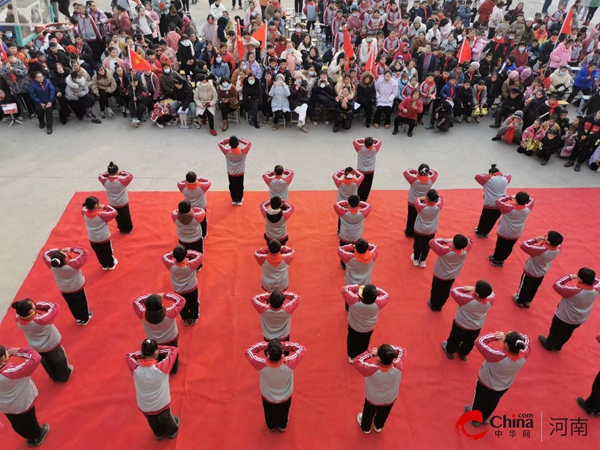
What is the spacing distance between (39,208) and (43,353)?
13.1ft

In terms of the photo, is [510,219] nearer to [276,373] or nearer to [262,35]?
[276,373]

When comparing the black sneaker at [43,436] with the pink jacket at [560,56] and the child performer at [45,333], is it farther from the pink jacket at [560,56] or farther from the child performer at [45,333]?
the pink jacket at [560,56]

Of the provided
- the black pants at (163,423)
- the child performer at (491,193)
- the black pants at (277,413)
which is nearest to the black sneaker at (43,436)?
the black pants at (163,423)

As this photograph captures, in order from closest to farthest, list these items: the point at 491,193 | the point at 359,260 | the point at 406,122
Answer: the point at 359,260
the point at 491,193
the point at 406,122

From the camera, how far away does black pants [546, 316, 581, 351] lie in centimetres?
570

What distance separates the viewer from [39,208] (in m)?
8.23

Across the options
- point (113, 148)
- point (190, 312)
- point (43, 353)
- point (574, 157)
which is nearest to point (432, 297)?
point (190, 312)

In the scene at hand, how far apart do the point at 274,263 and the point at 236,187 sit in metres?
2.80

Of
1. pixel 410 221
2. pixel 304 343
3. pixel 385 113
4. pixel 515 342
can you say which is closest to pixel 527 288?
pixel 410 221

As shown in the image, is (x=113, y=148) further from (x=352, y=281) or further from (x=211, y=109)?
(x=352, y=281)

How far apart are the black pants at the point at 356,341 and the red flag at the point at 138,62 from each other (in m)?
8.06

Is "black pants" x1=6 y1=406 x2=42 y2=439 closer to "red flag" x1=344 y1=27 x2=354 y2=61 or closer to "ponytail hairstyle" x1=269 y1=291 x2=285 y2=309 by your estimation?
"ponytail hairstyle" x1=269 y1=291 x2=285 y2=309

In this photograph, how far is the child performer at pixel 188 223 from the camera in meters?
6.23

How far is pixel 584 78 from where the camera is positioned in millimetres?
12070
